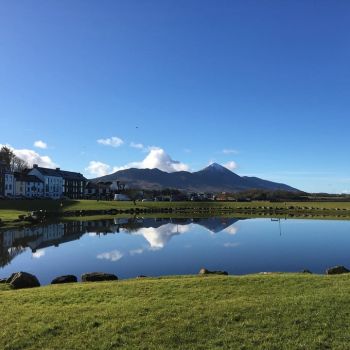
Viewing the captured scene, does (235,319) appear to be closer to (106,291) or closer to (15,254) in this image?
(106,291)

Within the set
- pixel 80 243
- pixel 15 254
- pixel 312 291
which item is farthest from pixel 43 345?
pixel 80 243

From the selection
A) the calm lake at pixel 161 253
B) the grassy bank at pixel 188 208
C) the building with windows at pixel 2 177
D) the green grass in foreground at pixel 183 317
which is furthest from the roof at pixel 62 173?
the green grass in foreground at pixel 183 317

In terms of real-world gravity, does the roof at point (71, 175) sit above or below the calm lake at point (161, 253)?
above

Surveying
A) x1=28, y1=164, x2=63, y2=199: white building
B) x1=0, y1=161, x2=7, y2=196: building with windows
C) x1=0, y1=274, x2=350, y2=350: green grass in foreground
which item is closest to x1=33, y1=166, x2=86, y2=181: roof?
x1=28, y1=164, x2=63, y2=199: white building

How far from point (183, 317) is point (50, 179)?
140257 mm

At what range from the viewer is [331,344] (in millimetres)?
9484

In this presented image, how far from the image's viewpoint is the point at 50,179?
145m

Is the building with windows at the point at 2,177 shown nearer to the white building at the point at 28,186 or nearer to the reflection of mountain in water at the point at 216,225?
the white building at the point at 28,186

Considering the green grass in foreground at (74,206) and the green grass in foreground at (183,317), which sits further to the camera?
the green grass in foreground at (74,206)

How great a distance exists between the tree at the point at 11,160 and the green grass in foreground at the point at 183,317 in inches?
4604

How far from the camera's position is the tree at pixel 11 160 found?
127738 mm

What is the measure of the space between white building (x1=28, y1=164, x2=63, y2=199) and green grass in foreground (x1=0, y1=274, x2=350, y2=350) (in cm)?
12833

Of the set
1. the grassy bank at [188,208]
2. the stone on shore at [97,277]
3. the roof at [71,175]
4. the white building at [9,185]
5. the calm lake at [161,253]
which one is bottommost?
the calm lake at [161,253]

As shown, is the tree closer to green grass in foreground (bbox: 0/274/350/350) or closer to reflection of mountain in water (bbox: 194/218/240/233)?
reflection of mountain in water (bbox: 194/218/240/233)
